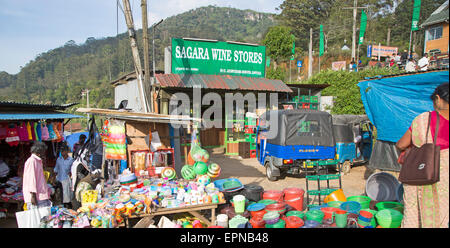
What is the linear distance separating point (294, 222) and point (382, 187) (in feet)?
7.29

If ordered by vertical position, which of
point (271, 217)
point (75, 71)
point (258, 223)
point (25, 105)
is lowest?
point (258, 223)

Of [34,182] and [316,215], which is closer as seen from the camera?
[34,182]

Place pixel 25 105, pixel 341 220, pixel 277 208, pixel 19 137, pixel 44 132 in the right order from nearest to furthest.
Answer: pixel 341 220 → pixel 277 208 → pixel 19 137 → pixel 25 105 → pixel 44 132

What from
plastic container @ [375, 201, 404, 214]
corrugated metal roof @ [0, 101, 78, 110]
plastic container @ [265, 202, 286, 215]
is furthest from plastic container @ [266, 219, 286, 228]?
corrugated metal roof @ [0, 101, 78, 110]

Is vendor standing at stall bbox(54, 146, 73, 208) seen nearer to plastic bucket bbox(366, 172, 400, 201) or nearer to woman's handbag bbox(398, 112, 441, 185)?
woman's handbag bbox(398, 112, 441, 185)

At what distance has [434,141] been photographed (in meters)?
2.79

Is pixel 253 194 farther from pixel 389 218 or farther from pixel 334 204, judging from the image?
pixel 389 218

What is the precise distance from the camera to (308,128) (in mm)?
9008

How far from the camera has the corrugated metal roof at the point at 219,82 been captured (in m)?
12.2

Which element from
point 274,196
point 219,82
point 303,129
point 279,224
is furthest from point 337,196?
point 219,82

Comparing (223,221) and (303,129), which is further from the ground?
(303,129)

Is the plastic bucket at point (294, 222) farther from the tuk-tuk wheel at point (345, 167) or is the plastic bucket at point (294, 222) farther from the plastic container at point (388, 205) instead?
the tuk-tuk wheel at point (345, 167)

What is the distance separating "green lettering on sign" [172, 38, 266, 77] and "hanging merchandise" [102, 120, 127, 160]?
699 cm

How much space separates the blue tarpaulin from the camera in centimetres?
553
